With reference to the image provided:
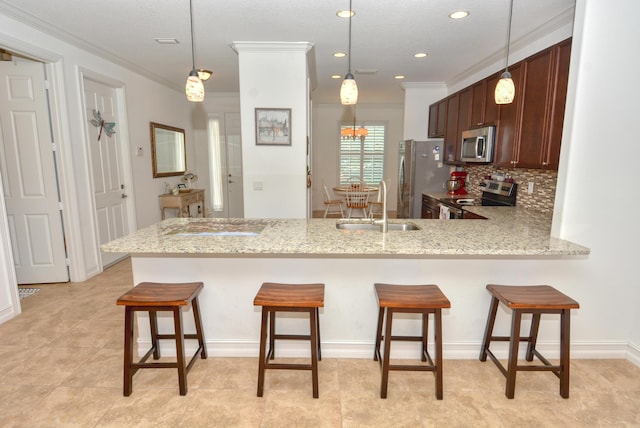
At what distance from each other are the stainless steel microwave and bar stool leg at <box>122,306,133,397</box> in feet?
11.0

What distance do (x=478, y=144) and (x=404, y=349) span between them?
93.8 inches

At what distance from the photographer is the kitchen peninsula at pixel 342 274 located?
6.98ft

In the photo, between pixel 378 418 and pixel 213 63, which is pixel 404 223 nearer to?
pixel 378 418

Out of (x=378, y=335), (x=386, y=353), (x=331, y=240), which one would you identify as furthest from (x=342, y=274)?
(x=386, y=353)

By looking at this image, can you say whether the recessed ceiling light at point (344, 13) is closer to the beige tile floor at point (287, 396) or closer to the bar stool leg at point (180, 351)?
the bar stool leg at point (180, 351)

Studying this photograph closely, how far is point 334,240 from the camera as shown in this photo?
6.66 feet

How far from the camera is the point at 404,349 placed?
7.46 feet

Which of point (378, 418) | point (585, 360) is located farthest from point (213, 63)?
point (585, 360)

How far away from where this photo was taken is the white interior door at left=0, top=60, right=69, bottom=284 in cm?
321

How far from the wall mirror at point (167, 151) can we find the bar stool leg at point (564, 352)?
196 inches

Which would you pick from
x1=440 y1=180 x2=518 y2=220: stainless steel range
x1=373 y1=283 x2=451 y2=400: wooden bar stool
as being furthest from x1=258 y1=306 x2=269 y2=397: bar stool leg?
x1=440 y1=180 x2=518 y2=220: stainless steel range

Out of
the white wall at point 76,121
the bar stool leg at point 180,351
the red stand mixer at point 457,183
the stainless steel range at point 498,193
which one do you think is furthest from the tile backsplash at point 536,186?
the white wall at point 76,121

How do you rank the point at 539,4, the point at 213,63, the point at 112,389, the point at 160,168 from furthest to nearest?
the point at 160,168, the point at 213,63, the point at 539,4, the point at 112,389

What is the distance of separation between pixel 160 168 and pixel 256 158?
7.46 ft
